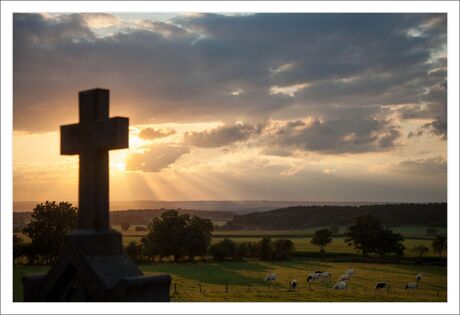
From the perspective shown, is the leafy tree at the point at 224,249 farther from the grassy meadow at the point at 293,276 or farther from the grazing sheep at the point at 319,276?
the grazing sheep at the point at 319,276

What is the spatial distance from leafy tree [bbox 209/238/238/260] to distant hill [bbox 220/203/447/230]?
2.66 feet

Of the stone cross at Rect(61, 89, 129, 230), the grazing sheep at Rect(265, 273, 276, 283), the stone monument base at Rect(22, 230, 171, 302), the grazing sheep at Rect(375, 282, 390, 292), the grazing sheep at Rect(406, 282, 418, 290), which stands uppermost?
the stone cross at Rect(61, 89, 129, 230)

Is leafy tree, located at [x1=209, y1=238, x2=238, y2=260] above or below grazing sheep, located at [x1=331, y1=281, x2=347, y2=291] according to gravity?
above

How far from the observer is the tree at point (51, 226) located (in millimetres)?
20641

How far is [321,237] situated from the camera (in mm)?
26688

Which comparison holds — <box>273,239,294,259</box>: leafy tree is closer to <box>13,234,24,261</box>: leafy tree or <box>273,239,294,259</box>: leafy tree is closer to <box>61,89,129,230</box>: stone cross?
<box>13,234,24,261</box>: leafy tree

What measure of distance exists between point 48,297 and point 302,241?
20014 mm

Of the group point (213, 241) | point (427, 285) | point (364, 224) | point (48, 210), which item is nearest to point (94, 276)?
point (427, 285)

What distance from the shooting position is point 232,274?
75.4ft

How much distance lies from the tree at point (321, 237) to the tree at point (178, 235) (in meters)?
5.45

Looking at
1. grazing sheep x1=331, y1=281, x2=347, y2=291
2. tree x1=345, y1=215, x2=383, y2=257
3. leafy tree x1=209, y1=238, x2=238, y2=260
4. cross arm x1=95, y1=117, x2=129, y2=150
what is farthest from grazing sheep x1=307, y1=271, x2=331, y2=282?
cross arm x1=95, y1=117, x2=129, y2=150

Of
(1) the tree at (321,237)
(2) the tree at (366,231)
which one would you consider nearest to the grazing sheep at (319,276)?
(2) the tree at (366,231)

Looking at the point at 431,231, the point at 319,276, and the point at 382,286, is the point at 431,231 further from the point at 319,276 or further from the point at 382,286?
the point at 319,276

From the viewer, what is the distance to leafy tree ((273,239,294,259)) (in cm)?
2683
